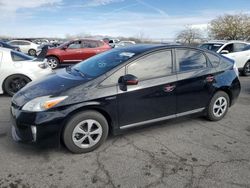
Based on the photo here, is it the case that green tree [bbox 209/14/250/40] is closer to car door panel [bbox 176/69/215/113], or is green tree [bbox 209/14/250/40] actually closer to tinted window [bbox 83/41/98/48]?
tinted window [bbox 83/41/98/48]

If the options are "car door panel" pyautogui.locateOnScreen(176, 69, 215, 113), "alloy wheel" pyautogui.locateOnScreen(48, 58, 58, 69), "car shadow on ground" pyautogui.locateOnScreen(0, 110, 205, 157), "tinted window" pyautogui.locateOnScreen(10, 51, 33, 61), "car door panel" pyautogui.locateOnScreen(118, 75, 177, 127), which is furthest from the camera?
"alloy wheel" pyautogui.locateOnScreen(48, 58, 58, 69)

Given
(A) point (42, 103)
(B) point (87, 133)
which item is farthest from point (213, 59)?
(A) point (42, 103)

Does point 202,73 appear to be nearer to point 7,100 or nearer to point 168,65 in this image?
point 168,65

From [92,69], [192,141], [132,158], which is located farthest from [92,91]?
[192,141]

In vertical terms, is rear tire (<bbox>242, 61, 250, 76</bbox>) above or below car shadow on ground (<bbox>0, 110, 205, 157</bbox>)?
above

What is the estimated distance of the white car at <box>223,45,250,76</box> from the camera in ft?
34.3

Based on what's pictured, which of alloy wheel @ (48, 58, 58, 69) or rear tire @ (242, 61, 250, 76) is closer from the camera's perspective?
rear tire @ (242, 61, 250, 76)

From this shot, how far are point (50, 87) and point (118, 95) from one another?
3.14 feet

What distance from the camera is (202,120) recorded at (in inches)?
198

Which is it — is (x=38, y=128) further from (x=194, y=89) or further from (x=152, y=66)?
(x=194, y=89)

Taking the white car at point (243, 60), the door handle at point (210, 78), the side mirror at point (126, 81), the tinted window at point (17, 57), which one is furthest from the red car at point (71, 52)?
the side mirror at point (126, 81)

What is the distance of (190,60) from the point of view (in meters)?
4.53

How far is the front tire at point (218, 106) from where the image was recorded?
4.80m

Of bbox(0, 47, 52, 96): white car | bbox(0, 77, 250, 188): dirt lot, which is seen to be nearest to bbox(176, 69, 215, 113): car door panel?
bbox(0, 77, 250, 188): dirt lot
